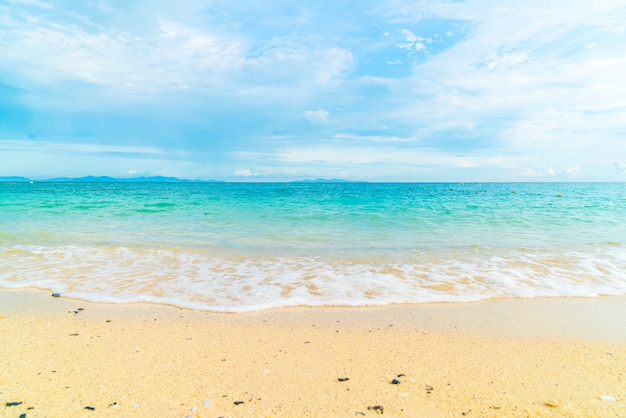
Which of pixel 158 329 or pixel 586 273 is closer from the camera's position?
pixel 158 329

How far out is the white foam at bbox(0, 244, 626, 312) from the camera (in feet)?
19.3

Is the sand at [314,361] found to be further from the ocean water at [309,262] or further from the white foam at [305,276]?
the ocean water at [309,262]

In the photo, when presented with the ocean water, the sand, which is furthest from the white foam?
the sand

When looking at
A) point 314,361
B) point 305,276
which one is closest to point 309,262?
point 305,276

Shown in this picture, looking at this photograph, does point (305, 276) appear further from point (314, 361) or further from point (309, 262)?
point (314, 361)

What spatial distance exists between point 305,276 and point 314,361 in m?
3.44

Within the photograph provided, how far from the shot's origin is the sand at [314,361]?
2922 mm

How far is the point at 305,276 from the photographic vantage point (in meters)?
7.11

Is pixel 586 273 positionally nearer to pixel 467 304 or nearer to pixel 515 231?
pixel 467 304

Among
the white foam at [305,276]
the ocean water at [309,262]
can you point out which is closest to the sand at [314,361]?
the white foam at [305,276]

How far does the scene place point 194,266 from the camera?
8008mm

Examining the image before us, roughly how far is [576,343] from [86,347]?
6.02 meters

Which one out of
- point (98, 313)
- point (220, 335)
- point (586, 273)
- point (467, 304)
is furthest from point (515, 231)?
point (98, 313)

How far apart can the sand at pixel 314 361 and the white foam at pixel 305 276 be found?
0.54 m
